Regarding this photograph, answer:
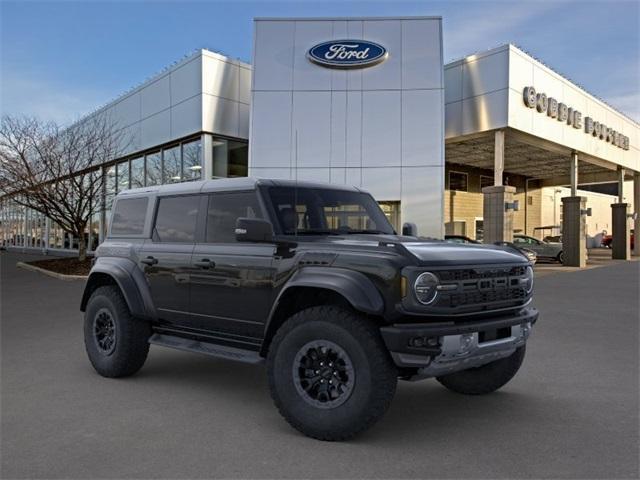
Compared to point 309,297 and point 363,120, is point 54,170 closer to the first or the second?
point 363,120

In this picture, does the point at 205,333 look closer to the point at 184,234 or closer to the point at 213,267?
the point at 213,267

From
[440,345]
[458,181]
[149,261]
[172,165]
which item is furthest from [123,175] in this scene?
[440,345]

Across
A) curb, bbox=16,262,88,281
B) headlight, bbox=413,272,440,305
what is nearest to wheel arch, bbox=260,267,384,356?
headlight, bbox=413,272,440,305

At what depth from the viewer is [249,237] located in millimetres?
4383

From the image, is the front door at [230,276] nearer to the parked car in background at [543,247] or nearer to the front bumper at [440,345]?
the front bumper at [440,345]

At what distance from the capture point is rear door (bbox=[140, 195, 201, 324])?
5.25m

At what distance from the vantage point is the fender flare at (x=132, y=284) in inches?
218

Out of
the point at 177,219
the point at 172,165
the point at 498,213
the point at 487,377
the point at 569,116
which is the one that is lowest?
the point at 487,377

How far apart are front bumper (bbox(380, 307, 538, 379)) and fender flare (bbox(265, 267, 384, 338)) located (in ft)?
0.65

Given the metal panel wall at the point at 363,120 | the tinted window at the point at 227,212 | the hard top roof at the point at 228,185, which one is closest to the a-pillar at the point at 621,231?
the metal panel wall at the point at 363,120

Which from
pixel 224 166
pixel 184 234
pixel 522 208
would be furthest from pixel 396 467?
pixel 522 208

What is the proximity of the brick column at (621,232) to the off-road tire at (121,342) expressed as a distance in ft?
109

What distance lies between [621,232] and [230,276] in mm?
33858

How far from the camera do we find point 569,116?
24.4 metres
